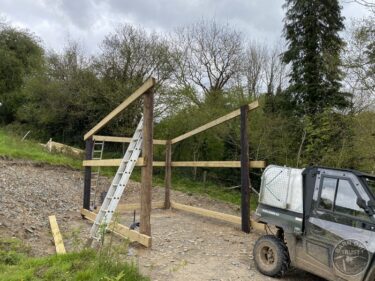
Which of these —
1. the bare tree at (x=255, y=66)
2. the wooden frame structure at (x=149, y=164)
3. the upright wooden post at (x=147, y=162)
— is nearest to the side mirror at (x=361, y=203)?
the wooden frame structure at (x=149, y=164)

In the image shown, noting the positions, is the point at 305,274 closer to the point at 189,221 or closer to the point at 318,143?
the point at 189,221

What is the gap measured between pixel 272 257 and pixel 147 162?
7.63 feet

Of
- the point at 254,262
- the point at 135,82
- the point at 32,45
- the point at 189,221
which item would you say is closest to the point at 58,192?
the point at 189,221

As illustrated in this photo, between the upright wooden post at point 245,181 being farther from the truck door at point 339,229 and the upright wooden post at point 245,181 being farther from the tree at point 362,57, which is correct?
the tree at point 362,57

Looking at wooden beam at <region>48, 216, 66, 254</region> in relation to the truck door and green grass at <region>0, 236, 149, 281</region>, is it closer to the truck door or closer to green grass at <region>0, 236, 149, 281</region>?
green grass at <region>0, 236, 149, 281</region>

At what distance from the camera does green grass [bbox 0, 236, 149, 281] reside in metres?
3.83

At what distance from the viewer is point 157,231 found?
702cm

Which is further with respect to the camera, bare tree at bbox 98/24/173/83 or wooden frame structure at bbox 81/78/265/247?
bare tree at bbox 98/24/173/83

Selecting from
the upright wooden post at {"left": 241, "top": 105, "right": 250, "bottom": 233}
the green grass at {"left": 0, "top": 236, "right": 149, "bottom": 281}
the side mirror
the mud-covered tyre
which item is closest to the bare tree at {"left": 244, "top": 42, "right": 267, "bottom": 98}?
the upright wooden post at {"left": 241, "top": 105, "right": 250, "bottom": 233}

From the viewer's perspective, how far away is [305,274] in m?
5.16

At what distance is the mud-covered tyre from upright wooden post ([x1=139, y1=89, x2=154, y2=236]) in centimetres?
178

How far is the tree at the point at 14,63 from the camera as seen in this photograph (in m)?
22.3

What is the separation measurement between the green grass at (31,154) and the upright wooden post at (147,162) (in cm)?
888

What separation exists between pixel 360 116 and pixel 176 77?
29.7 ft
